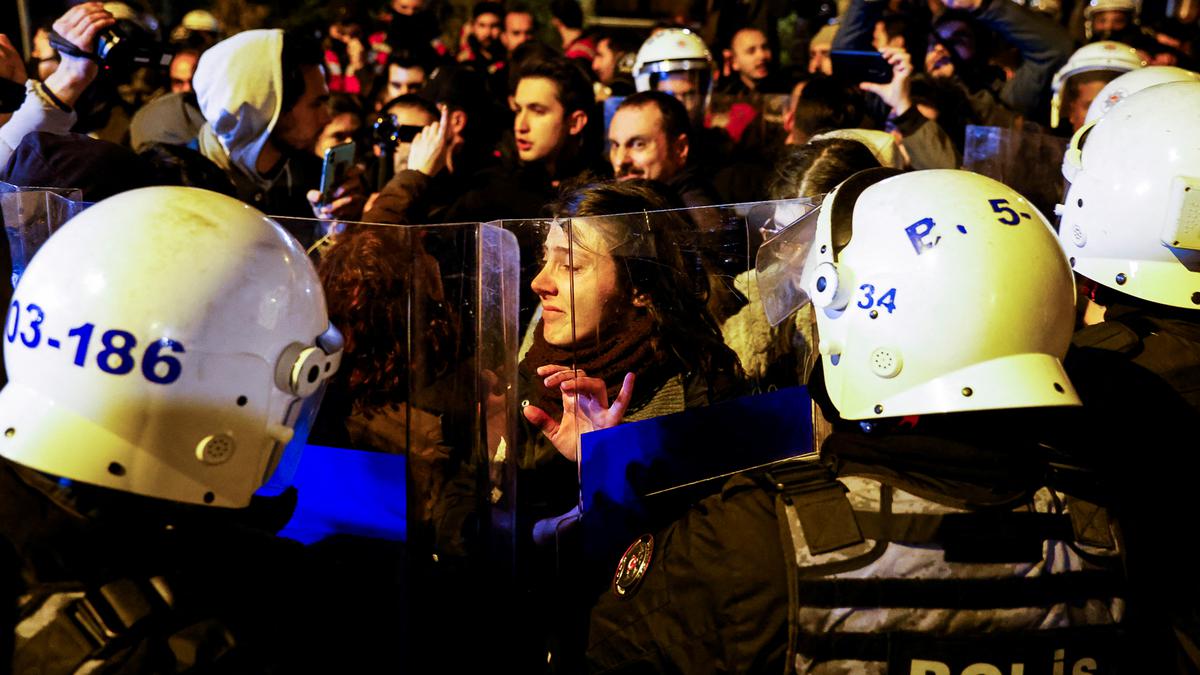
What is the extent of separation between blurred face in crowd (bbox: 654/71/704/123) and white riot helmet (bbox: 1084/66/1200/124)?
2.54 meters

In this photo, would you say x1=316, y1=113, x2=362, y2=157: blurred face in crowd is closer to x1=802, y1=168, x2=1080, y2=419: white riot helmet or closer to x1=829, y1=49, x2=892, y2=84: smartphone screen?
x1=829, y1=49, x2=892, y2=84: smartphone screen

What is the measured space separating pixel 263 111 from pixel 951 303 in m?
3.47

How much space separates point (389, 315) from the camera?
2641 mm

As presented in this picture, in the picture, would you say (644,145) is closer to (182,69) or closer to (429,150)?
(429,150)

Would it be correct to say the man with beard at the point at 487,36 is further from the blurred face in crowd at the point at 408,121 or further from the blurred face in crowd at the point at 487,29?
the blurred face in crowd at the point at 408,121

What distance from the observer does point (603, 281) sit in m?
2.64

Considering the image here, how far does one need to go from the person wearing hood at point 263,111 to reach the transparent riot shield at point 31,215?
1.61 m

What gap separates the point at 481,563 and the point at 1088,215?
7.06 feet

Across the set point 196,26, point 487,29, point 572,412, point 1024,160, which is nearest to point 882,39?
point 1024,160

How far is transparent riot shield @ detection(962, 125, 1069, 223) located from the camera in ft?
16.6

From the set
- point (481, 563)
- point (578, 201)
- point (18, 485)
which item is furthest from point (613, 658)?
point (578, 201)

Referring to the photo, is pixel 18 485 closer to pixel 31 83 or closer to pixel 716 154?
pixel 31 83

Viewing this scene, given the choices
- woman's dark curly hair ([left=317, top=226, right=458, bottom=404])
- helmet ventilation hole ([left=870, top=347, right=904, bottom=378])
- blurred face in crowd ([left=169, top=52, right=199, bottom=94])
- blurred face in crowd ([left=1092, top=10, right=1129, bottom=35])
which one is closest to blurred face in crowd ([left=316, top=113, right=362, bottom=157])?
blurred face in crowd ([left=169, top=52, right=199, bottom=94])

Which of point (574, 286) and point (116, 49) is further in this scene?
point (116, 49)
